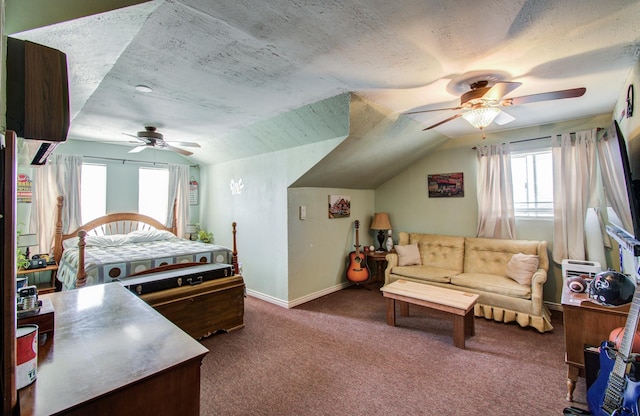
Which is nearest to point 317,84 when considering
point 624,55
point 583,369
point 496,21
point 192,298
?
point 496,21

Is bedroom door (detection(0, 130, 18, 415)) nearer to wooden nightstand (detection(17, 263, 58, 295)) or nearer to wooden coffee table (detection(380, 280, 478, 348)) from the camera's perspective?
wooden coffee table (detection(380, 280, 478, 348))

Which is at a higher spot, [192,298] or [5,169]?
[5,169]

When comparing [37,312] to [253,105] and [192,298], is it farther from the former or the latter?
[253,105]

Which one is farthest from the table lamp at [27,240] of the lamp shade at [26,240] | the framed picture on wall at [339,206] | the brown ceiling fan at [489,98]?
the brown ceiling fan at [489,98]

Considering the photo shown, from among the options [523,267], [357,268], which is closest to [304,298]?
[357,268]

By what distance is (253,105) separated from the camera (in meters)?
3.07

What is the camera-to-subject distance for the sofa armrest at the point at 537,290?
3205mm

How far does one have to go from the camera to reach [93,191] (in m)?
4.54

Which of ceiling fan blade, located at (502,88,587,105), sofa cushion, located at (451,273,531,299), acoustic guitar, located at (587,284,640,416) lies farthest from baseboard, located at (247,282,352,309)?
ceiling fan blade, located at (502,88,587,105)

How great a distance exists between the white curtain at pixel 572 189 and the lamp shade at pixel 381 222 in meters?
2.30

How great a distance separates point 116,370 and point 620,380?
2319 millimetres

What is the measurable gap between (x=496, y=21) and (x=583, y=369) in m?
2.37

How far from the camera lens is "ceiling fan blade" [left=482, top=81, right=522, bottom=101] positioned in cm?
208

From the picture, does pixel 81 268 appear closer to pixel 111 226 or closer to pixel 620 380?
pixel 111 226
